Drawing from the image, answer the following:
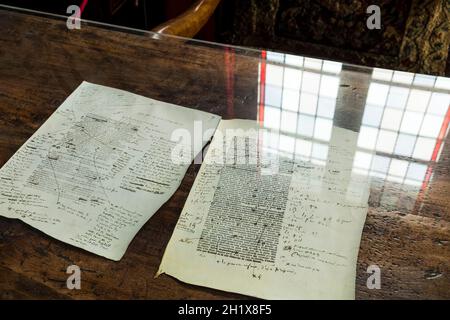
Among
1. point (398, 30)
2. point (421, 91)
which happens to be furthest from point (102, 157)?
point (398, 30)

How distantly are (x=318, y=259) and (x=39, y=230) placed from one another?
0.43m

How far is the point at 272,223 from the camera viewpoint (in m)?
0.82

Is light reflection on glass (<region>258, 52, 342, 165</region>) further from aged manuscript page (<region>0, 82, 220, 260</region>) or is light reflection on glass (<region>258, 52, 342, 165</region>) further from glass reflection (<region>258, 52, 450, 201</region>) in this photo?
aged manuscript page (<region>0, 82, 220, 260</region>)

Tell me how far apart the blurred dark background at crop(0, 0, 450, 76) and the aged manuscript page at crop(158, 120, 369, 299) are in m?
0.73

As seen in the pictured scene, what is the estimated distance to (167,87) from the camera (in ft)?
3.73

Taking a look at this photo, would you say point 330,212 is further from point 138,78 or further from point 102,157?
point 138,78

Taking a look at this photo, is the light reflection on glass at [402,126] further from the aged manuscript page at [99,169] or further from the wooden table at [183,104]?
the aged manuscript page at [99,169]

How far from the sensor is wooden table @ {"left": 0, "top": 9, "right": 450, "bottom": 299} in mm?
750

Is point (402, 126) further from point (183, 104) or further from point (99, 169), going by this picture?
point (99, 169)

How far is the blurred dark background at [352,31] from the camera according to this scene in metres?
1.55

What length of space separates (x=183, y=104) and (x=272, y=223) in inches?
14.8

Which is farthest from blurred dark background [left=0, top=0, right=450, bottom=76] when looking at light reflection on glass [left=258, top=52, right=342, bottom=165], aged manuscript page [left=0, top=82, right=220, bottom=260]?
aged manuscript page [left=0, top=82, right=220, bottom=260]
